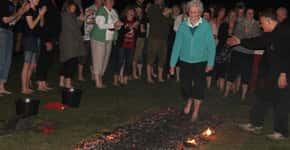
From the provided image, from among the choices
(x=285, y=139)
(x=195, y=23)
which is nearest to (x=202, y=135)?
(x=285, y=139)

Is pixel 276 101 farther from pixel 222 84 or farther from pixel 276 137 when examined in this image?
pixel 222 84

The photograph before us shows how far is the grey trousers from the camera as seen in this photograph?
41.0 feet

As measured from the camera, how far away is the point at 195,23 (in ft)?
31.1

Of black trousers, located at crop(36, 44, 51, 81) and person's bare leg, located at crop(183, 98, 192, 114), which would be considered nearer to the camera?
person's bare leg, located at crop(183, 98, 192, 114)

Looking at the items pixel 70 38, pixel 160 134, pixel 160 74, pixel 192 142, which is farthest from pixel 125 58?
pixel 192 142

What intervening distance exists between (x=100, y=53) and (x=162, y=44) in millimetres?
1990

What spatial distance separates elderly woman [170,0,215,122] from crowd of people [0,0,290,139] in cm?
2

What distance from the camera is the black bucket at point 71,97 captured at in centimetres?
1041

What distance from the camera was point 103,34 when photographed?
488 inches

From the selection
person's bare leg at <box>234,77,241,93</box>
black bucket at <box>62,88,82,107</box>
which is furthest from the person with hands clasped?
person's bare leg at <box>234,77,241,93</box>

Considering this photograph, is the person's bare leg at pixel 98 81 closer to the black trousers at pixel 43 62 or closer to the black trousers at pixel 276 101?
the black trousers at pixel 43 62

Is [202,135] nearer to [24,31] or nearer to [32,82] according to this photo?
[24,31]

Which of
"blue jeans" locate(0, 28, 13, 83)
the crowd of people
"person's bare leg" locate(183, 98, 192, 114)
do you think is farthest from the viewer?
"blue jeans" locate(0, 28, 13, 83)

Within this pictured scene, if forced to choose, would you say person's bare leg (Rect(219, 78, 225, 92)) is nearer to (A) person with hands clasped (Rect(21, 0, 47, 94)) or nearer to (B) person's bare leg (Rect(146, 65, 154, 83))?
(B) person's bare leg (Rect(146, 65, 154, 83))
